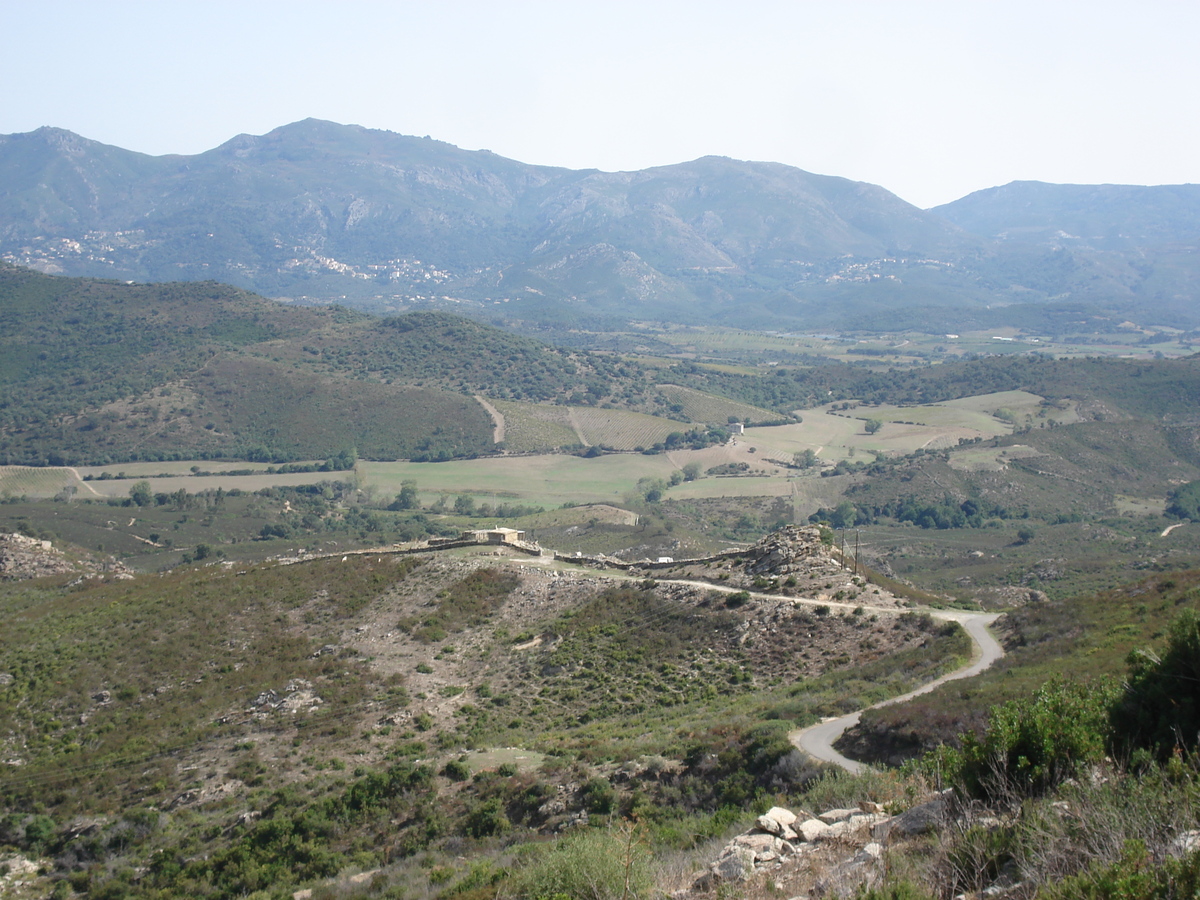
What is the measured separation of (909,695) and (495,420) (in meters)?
122

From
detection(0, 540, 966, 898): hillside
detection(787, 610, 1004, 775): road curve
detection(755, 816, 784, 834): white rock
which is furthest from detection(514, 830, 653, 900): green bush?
detection(787, 610, 1004, 775): road curve

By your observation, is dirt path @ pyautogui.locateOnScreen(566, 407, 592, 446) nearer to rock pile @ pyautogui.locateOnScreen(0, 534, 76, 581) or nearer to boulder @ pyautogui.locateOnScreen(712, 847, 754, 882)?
rock pile @ pyautogui.locateOnScreen(0, 534, 76, 581)

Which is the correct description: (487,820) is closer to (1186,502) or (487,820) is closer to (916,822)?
(916,822)

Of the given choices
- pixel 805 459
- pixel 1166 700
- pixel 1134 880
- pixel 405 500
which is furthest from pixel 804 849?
pixel 805 459

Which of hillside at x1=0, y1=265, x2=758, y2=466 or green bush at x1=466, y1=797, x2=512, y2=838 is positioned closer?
green bush at x1=466, y1=797, x2=512, y2=838

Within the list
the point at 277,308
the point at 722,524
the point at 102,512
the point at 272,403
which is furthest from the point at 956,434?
the point at 277,308

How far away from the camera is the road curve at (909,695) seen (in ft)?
74.6

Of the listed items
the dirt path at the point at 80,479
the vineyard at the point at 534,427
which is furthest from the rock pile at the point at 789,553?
the vineyard at the point at 534,427

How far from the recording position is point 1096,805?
1154 centimetres

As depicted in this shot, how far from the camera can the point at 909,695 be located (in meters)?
27.2

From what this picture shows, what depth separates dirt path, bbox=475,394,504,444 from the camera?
141 metres

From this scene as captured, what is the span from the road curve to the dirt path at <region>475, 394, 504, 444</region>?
105575 millimetres

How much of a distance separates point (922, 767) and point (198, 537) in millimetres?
88574

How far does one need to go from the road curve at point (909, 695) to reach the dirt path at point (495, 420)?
4157 inches
